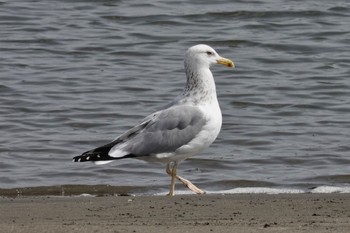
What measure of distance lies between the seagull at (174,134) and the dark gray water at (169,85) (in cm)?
97

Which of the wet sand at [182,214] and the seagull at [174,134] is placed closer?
the wet sand at [182,214]

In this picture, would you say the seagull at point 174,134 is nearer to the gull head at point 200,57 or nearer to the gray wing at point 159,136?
the gray wing at point 159,136

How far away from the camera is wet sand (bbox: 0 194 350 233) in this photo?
18.2ft

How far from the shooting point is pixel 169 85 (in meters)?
13.0

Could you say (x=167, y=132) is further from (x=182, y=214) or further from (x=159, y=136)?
(x=182, y=214)

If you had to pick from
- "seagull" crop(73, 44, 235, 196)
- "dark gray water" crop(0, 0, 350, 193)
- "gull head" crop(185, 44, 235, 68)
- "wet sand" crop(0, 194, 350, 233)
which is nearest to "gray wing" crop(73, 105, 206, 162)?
"seagull" crop(73, 44, 235, 196)

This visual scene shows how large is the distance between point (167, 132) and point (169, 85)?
501 cm

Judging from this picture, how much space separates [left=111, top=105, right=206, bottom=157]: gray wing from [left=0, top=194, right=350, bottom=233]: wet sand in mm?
734

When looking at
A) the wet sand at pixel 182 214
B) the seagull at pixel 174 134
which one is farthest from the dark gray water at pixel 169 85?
the wet sand at pixel 182 214

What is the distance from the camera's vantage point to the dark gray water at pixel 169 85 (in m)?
9.58

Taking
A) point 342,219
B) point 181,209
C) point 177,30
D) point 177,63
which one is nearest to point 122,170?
point 181,209

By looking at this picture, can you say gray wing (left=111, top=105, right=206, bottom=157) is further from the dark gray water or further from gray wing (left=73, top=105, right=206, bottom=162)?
the dark gray water

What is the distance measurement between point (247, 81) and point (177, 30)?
10.8 feet

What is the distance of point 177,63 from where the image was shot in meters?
14.4
